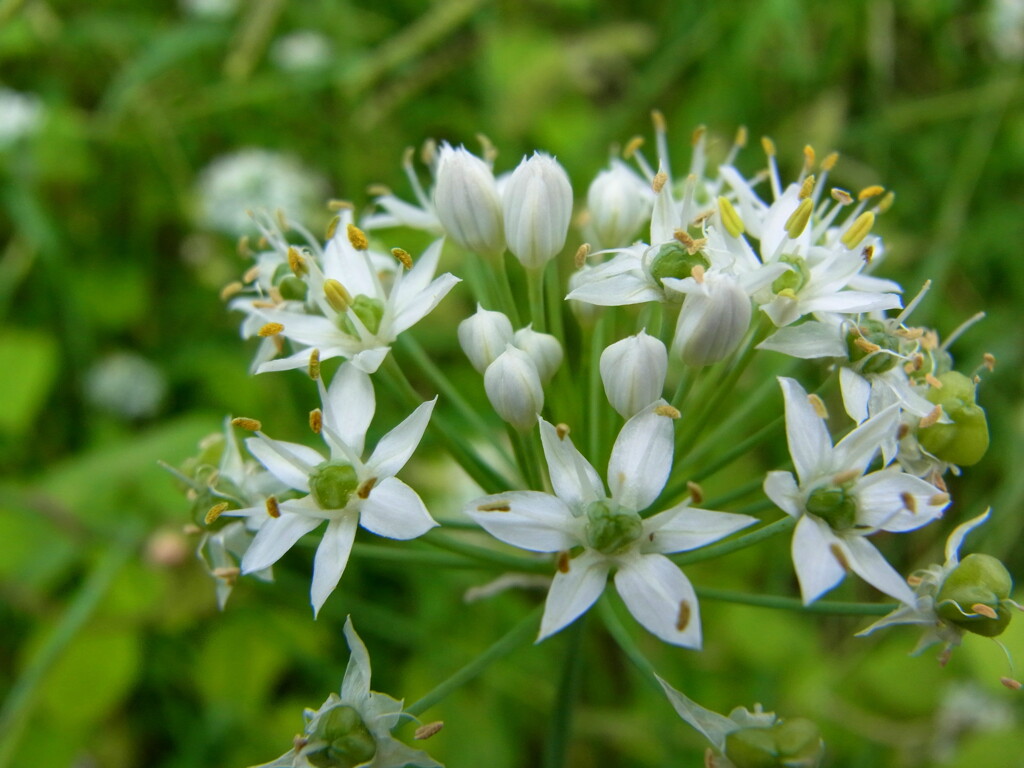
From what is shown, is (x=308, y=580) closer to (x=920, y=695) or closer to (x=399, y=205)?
(x=399, y=205)

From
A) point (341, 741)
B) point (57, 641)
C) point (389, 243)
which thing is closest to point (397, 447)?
point (341, 741)

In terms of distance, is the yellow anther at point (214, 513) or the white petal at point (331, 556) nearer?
the white petal at point (331, 556)

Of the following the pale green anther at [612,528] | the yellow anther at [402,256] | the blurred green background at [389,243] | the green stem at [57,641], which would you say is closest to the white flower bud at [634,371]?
the pale green anther at [612,528]

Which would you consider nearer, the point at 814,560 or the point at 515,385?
the point at 814,560

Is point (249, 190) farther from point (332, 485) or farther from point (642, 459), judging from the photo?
point (642, 459)

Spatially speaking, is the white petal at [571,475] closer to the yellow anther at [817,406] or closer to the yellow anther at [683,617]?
the yellow anther at [683,617]

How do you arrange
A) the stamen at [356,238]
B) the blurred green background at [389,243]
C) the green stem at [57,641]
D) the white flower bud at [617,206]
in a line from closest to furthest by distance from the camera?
A: the stamen at [356,238] → the white flower bud at [617,206] → the green stem at [57,641] → the blurred green background at [389,243]

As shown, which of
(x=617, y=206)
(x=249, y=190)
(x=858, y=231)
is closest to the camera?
(x=858, y=231)

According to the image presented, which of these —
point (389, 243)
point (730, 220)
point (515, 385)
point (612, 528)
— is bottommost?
point (389, 243)
